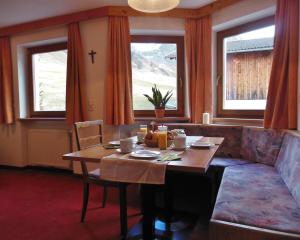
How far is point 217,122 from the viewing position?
130 inches

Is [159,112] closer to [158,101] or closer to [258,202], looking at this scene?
[158,101]

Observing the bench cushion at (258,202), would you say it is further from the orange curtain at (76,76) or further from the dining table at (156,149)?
the orange curtain at (76,76)

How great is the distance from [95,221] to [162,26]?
2.47 metres

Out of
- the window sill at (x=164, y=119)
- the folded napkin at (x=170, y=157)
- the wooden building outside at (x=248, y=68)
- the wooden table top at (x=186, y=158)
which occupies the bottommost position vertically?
the wooden table top at (x=186, y=158)

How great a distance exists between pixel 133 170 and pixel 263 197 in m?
0.88

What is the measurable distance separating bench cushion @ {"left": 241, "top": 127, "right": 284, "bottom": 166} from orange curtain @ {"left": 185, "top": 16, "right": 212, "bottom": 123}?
0.65 meters

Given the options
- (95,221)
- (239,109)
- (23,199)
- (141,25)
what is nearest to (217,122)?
(239,109)

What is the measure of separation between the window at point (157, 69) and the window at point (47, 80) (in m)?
1.17

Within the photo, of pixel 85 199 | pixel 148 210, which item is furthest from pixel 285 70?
pixel 85 199

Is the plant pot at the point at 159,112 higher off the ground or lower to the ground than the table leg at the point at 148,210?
higher

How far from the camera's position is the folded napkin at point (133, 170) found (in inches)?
55.7

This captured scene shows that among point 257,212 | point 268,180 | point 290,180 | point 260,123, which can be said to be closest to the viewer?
point 257,212

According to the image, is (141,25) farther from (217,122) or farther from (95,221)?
(95,221)

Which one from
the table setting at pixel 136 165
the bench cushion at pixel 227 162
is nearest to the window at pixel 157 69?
the bench cushion at pixel 227 162
